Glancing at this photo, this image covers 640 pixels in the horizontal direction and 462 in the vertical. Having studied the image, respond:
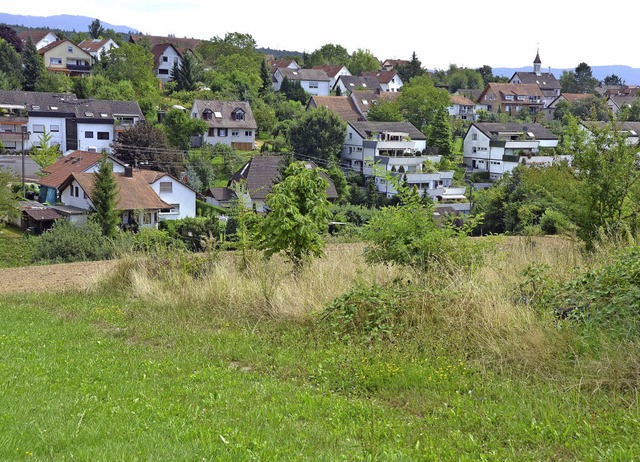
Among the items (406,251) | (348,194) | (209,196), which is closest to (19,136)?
(209,196)

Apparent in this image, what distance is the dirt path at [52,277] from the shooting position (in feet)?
44.4

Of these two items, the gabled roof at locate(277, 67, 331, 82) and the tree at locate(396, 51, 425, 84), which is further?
the tree at locate(396, 51, 425, 84)

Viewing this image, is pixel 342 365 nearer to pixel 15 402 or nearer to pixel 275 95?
pixel 15 402

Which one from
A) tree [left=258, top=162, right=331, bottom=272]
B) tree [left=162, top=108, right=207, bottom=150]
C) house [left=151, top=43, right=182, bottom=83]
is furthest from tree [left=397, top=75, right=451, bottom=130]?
tree [left=258, top=162, right=331, bottom=272]

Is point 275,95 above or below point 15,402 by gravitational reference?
above

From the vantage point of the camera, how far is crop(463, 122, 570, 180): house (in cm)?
5956

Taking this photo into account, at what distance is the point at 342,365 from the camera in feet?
22.0

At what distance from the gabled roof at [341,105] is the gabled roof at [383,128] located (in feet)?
31.0

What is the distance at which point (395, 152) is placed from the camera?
5978 cm

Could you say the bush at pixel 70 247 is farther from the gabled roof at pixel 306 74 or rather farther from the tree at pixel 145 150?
the gabled roof at pixel 306 74

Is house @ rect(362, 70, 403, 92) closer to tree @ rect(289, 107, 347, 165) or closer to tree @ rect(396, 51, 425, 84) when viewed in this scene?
tree @ rect(396, 51, 425, 84)

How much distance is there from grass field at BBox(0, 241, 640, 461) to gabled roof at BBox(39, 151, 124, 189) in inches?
1294

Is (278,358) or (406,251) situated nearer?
(278,358)

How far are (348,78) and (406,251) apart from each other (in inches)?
3432
